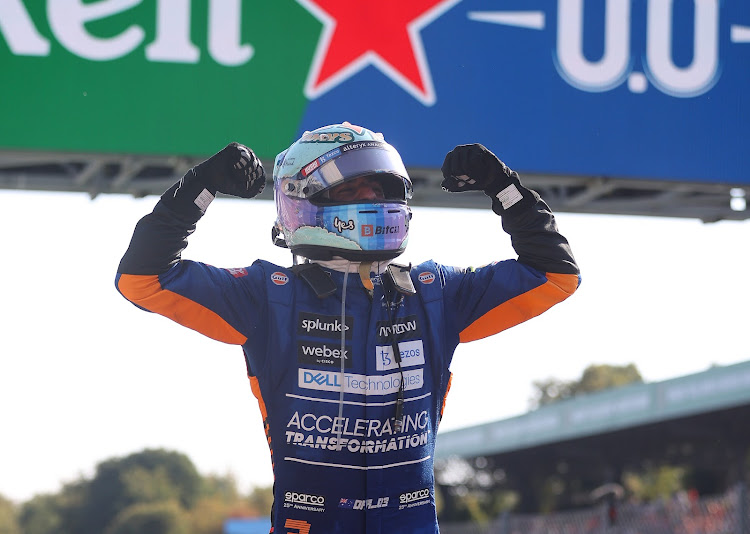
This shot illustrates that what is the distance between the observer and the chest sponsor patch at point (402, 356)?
13.6 feet

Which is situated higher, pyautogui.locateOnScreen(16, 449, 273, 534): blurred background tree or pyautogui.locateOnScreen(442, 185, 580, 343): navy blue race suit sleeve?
pyautogui.locateOnScreen(16, 449, 273, 534): blurred background tree

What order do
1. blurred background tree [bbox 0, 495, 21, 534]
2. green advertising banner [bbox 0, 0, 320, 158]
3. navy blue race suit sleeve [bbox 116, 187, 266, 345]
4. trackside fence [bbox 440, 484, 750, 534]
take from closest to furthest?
navy blue race suit sleeve [bbox 116, 187, 266, 345] < green advertising banner [bbox 0, 0, 320, 158] < trackside fence [bbox 440, 484, 750, 534] < blurred background tree [bbox 0, 495, 21, 534]

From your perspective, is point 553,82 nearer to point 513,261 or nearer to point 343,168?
point 513,261

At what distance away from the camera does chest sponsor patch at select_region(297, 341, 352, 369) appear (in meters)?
4.12

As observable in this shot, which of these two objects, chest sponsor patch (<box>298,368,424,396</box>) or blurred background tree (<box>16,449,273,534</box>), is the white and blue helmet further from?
blurred background tree (<box>16,449,273,534</box>)

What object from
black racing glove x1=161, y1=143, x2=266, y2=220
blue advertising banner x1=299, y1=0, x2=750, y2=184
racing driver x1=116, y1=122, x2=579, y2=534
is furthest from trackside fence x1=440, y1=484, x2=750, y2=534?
black racing glove x1=161, y1=143, x2=266, y2=220

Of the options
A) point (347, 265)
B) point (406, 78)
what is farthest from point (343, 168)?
point (406, 78)

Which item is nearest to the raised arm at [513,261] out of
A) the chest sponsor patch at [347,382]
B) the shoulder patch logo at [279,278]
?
the chest sponsor patch at [347,382]

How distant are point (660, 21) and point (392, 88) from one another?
216 cm

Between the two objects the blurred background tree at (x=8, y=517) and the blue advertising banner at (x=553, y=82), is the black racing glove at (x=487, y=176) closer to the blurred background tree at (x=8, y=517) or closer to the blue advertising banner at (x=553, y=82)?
the blue advertising banner at (x=553, y=82)

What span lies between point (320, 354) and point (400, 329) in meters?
0.29

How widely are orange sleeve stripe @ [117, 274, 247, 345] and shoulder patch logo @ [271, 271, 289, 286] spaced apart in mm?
222

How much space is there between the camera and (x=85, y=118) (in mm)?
8703

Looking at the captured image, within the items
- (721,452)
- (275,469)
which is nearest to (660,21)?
(275,469)
